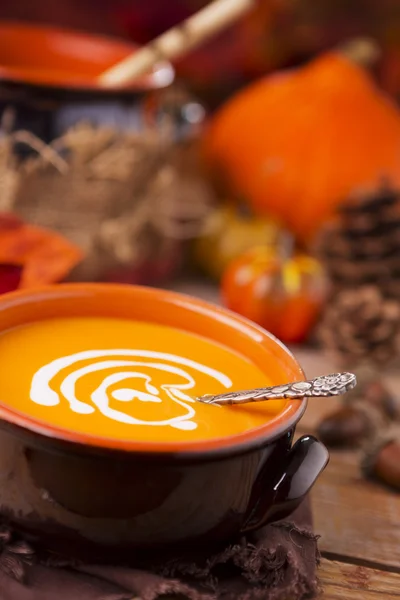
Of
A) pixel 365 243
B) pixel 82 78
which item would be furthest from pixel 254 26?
pixel 365 243

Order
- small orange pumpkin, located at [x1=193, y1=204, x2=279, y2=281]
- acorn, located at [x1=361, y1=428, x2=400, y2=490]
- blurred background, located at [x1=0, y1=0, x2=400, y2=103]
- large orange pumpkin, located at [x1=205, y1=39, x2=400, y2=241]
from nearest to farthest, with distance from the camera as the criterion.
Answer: acorn, located at [x1=361, y1=428, x2=400, y2=490] < small orange pumpkin, located at [x1=193, y1=204, x2=279, y2=281] < large orange pumpkin, located at [x1=205, y1=39, x2=400, y2=241] < blurred background, located at [x1=0, y1=0, x2=400, y2=103]

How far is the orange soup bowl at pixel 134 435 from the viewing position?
62 centimetres

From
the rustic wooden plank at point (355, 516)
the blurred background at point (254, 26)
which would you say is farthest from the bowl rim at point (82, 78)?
the rustic wooden plank at point (355, 516)

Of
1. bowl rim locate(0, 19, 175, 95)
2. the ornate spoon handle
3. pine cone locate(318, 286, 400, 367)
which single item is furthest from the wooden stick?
the ornate spoon handle

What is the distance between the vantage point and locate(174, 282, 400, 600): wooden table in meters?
0.75

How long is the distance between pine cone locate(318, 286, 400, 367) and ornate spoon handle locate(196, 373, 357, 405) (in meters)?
0.48

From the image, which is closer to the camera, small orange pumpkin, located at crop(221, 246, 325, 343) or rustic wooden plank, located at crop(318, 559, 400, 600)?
rustic wooden plank, located at crop(318, 559, 400, 600)

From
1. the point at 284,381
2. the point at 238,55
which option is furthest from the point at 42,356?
the point at 238,55

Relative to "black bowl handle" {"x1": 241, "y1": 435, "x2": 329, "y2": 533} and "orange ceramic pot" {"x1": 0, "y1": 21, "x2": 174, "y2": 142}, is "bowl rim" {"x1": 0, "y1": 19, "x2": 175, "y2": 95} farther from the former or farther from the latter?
"black bowl handle" {"x1": 241, "y1": 435, "x2": 329, "y2": 533}

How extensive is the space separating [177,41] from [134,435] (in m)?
0.82

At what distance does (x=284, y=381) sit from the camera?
0.76 m

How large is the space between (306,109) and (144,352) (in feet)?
3.04

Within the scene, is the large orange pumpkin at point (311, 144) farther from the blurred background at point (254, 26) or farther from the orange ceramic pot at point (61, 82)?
the orange ceramic pot at point (61, 82)

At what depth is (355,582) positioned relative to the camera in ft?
2.46
